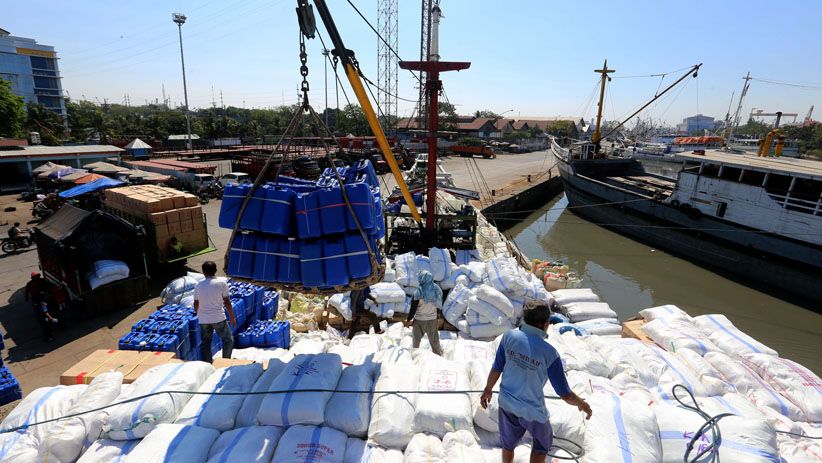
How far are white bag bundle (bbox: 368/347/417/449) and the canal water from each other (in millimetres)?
8242

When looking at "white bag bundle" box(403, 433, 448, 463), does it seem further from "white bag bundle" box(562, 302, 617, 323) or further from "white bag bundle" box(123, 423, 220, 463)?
"white bag bundle" box(562, 302, 617, 323)

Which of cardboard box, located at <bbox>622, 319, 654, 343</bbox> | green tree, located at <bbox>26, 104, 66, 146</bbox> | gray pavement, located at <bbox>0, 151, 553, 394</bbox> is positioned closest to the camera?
cardboard box, located at <bbox>622, 319, 654, 343</bbox>

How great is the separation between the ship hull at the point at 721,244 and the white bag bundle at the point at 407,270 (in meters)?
11.0

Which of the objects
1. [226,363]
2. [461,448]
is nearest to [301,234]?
[226,363]

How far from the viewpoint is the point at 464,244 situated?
31.9ft

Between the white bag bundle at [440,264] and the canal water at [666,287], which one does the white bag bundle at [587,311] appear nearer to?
the white bag bundle at [440,264]

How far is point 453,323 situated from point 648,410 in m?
3.57

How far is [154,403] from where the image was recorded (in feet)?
9.89

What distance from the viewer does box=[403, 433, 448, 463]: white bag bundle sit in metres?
2.76

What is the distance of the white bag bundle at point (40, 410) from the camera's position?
2860 mm

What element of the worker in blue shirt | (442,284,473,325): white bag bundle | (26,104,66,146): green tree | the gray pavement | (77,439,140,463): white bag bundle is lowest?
the gray pavement

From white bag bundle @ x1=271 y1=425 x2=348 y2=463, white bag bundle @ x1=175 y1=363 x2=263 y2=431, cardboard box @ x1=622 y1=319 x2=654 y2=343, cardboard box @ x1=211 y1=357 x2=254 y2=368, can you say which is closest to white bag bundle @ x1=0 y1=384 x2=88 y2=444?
white bag bundle @ x1=175 y1=363 x2=263 y2=431

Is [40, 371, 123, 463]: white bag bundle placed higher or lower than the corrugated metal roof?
lower

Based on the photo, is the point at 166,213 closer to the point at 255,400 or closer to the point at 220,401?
the point at 220,401
